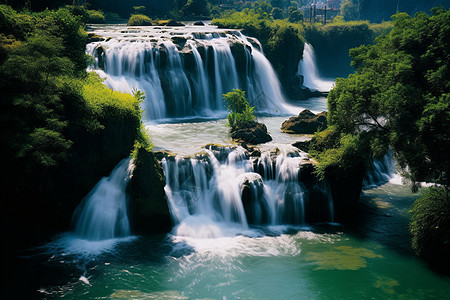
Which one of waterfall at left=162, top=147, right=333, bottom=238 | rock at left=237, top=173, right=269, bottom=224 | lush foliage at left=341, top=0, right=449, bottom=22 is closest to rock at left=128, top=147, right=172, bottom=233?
waterfall at left=162, top=147, right=333, bottom=238

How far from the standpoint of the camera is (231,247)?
13.7 m

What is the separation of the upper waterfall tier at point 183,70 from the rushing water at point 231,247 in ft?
22.5

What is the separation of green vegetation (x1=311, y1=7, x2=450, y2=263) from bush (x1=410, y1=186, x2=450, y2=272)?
0.03m

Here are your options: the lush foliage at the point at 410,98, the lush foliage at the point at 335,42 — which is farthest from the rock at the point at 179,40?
the lush foliage at the point at 335,42

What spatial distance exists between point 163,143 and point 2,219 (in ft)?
24.8

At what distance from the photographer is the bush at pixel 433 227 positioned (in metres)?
12.7

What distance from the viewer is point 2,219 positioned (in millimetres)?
13281

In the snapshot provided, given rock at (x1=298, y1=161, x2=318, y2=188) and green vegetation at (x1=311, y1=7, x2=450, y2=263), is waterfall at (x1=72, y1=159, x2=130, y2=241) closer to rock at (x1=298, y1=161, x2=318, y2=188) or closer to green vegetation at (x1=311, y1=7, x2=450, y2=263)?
rock at (x1=298, y1=161, x2=318, y2=188)

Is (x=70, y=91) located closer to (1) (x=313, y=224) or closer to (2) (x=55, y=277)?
(2) (x=55, y=277)

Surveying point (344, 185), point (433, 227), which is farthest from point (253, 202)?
point (433, 227)

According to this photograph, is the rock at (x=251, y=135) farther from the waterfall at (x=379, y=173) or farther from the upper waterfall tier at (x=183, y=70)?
the upper waterfall tier at (x=183, y=70)

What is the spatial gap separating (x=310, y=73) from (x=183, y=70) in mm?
20318

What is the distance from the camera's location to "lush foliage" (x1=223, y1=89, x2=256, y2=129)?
67.5 feet

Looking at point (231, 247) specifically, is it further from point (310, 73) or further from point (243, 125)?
point (310, 73)
